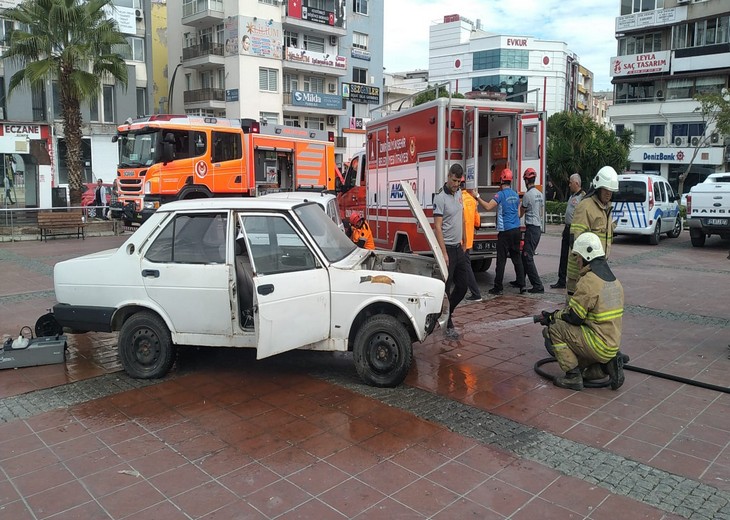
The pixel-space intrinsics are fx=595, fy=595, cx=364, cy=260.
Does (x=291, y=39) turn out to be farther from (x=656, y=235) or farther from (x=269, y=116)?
(x=656, y=235)

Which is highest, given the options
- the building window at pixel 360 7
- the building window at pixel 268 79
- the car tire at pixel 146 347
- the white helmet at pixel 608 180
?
the building window at pixel 360 7

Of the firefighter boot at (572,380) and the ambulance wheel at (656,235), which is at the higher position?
the ambulance wheel at (656,235)

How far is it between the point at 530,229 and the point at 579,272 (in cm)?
447

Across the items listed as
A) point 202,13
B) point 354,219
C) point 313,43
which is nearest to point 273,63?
point 313,43

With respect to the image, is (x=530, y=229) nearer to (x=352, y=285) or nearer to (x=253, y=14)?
(x=352, y=285)

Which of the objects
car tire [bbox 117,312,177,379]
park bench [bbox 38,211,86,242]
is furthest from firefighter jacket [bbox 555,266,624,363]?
park bench [bbox 38,211,86,242]

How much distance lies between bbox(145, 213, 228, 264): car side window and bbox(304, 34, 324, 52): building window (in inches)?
1689

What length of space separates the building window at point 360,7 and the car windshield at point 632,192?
129 feet

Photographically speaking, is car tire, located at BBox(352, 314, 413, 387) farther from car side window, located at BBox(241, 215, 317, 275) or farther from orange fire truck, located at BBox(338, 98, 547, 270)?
orange fire truck, located at BBox(338, 98, 547, 270)

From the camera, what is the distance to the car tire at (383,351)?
534cm

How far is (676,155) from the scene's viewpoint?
47.8m

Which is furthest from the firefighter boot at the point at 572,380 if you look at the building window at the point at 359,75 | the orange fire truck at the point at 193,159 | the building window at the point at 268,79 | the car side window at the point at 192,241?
the building window at the point at 359,75

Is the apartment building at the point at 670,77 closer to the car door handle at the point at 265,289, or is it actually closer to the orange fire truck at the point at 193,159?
the orange fire truck at the point at 193,159

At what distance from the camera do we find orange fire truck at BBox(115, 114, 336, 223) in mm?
16188
